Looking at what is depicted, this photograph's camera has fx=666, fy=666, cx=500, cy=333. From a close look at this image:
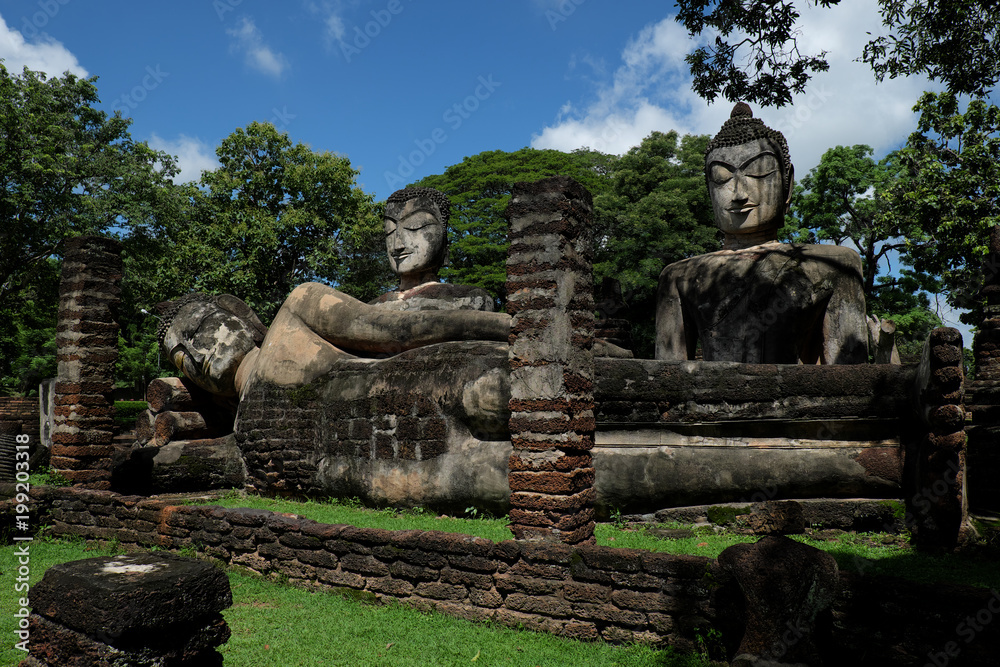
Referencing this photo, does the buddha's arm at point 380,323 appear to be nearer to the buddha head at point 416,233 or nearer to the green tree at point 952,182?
the buddha head at point 416,233

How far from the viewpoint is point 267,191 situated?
22016mm

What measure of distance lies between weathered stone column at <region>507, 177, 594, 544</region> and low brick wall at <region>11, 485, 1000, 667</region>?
39 cm

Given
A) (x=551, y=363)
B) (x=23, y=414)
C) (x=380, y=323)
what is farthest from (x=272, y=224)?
(x=551, y=363)

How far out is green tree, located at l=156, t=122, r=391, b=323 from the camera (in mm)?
19766

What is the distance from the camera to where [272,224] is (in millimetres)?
20391

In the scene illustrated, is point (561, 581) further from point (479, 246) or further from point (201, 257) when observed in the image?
point (479, 246)

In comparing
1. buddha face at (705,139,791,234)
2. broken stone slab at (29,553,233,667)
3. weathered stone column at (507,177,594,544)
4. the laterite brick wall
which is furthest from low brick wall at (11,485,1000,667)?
the laterite brick wall

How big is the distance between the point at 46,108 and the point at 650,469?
63.7ft

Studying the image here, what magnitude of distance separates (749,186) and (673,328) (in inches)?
69.6

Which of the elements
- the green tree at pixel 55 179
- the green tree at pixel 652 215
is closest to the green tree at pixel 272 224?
the green tree at pixel 55 179

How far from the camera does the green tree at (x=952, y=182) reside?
13391mm

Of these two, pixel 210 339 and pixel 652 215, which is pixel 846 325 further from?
pixel 652 215

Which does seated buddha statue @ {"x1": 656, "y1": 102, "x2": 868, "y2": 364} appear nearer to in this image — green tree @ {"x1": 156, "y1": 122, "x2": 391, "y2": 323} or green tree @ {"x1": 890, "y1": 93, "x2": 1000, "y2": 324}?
green tree @ {"x1": 890, "y1": 93, "x2": 1000, "y2": 324}

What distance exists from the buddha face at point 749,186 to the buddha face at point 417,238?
4.14 m
